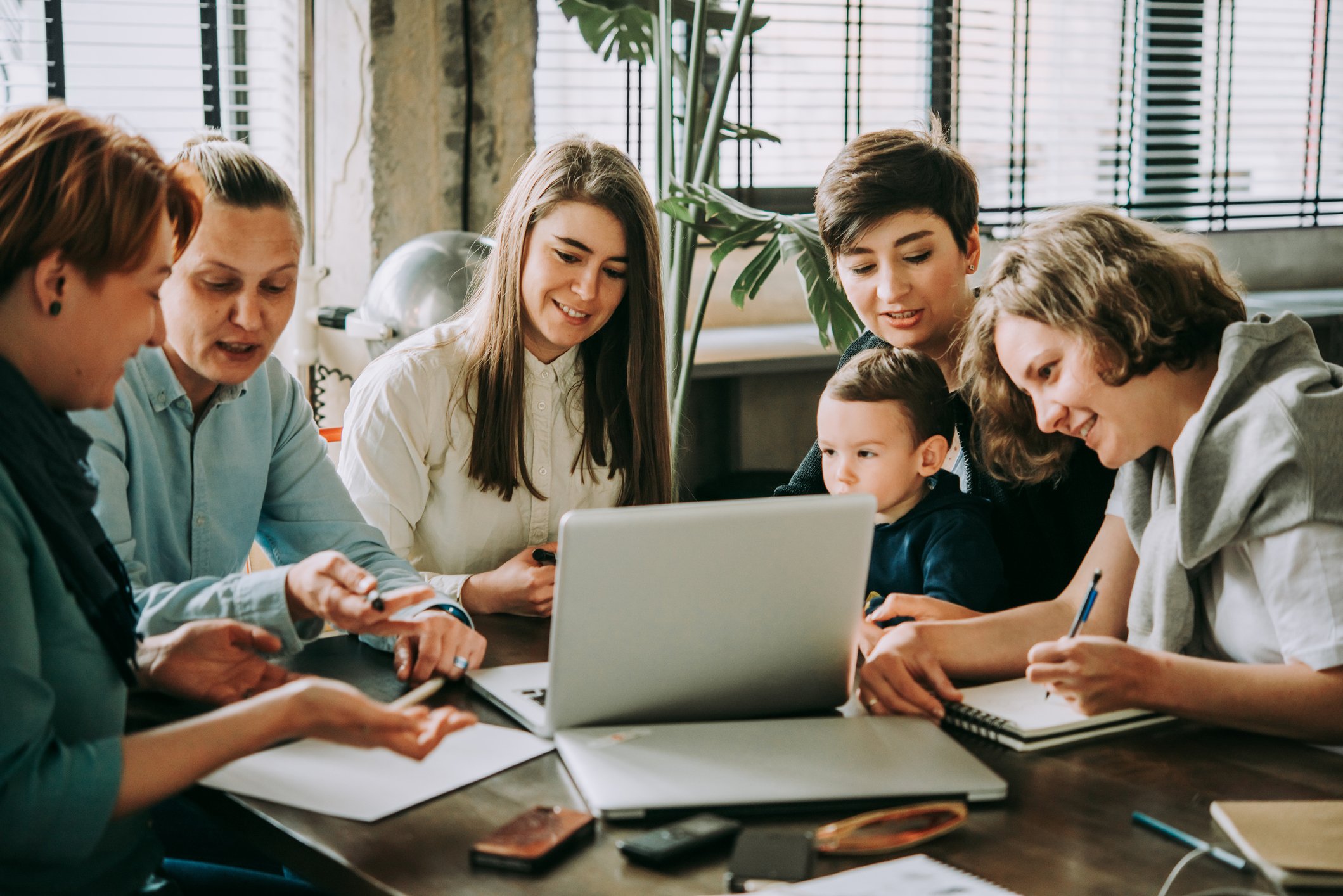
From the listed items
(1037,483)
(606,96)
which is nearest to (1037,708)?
(1037,483)

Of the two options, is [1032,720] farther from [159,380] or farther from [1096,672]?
[159,380]

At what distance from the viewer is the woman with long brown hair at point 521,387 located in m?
1.83

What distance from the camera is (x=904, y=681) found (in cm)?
124

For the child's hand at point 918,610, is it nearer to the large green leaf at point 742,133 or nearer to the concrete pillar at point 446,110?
the large green leaf at point 742,133

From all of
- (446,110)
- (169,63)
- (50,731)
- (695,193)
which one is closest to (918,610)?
(50,731)

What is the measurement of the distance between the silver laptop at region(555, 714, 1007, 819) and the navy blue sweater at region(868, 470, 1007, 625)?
48 centimetres

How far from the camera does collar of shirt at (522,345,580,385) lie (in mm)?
1939

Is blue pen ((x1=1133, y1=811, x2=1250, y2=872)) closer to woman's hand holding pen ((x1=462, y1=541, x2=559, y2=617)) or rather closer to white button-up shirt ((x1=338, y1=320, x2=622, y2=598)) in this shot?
woman's hand holding pen ((x1=462, y1=541, x2=559, y2=617))

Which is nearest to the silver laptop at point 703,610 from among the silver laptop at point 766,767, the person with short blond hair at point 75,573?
the silver laptop at point 766,767

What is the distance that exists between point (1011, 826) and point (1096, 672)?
0.76 ft

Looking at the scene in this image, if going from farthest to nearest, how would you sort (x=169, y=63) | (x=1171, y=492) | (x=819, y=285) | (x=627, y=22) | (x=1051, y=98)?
1. (x=1051, y=98)
2. (x=169, y=63)
3. (x=627, y=22)
4. (x=819, y=285)
5. (x=1171, y=492)

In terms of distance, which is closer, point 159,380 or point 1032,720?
point 1032,720

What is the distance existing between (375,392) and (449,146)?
59.4 inches

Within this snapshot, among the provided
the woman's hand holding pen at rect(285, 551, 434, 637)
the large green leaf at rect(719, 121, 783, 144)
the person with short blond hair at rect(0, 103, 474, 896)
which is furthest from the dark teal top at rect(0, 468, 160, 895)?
the large green leaf at rect(719, 121, 783, 144)
